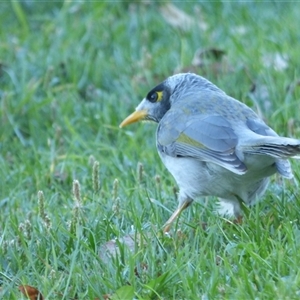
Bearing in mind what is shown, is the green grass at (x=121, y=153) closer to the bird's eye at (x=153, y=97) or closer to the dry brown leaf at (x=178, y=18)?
the dry brown leaf at (x=178, y=18)

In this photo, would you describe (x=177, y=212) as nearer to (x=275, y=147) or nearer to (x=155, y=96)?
(x=275, y=147)

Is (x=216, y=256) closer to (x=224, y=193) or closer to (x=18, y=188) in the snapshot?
(x=224, y=193)

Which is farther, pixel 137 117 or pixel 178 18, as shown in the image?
pixel 178 18

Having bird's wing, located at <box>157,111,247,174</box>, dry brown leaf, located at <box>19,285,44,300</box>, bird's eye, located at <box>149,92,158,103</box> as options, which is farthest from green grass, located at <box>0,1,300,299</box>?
bird's eye, located at <box>149,92,158,103</box>

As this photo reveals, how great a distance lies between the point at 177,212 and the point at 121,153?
Result: 1.58 m

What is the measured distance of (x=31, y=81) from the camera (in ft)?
25.7

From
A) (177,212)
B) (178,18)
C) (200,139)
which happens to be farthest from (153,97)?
(178,18)

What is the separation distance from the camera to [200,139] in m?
→ 5.02

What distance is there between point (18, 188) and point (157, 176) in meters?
A: 1.13

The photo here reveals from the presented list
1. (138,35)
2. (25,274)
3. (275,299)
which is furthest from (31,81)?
(275,299)

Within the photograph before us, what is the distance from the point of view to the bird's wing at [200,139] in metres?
4.72

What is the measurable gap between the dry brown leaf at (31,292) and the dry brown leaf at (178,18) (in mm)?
4902

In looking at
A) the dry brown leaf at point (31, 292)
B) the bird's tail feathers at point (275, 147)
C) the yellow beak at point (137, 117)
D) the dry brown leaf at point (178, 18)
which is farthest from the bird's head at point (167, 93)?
the dry brown leaf at point (178, 18)

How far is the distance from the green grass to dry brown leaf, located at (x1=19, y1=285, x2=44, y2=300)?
1.7 inches
